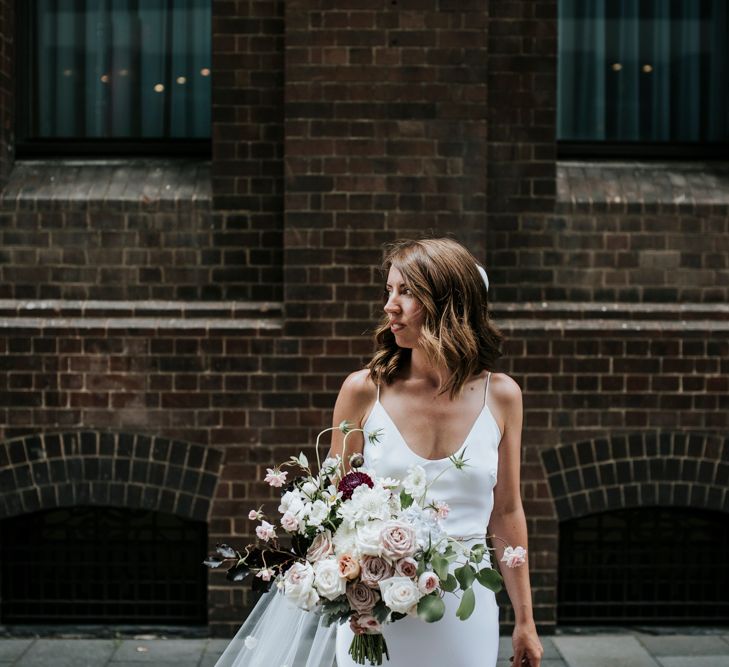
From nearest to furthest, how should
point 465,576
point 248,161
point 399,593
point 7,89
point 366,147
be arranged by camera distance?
point 399,593 → point 465,576 → point 366,147 → point 248,161 → point 7,89

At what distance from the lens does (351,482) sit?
3.00 m

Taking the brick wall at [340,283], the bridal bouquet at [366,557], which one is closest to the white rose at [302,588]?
the bridal bouquet at [366,557]

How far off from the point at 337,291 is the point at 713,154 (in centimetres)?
293

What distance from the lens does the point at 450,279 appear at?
3.43 metres

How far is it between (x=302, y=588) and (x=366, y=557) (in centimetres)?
20

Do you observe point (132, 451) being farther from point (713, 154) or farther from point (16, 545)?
point (713, 154)

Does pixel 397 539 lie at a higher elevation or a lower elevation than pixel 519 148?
lower

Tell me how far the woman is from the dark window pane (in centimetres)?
429

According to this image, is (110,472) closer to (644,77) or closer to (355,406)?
(355,406)

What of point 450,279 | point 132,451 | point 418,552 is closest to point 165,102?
point 132,451

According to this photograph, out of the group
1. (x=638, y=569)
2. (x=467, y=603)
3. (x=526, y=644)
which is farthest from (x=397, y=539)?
(x=638, y=569)

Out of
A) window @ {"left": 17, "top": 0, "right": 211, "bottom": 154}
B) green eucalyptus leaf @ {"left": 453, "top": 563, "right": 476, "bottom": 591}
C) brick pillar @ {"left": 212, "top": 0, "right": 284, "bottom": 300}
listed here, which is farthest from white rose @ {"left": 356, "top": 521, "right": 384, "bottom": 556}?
window @ {"left": 17, "top": 0, "right": 211, "bottom": 154}

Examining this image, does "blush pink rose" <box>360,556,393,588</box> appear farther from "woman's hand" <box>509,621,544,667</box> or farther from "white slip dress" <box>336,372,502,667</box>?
"woman's hand" <box>509,621,544,667</box>

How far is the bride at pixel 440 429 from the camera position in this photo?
3.34 m
